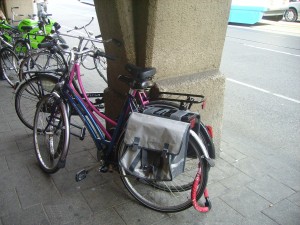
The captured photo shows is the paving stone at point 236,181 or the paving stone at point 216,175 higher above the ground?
the paving stone at point 216,175

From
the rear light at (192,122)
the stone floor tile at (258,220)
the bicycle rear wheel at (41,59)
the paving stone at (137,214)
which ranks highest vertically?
the rear light at (192,122)

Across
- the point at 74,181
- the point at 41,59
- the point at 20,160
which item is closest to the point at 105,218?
the point at 74,181

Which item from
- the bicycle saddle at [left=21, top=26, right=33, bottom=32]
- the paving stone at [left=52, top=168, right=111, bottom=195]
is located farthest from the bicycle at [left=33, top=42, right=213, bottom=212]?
the bicycle saddle at [left=21, top=26, right=33, bottom=32]

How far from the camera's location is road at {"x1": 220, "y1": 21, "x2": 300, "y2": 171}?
4.08m

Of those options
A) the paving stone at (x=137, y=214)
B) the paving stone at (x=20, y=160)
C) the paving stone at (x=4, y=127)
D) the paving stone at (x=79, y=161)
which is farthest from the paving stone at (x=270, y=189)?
the paving stone at (x=4, y=127)

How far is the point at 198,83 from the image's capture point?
3.01m

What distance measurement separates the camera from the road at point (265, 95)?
161 inches

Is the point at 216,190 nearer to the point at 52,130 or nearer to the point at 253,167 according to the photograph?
the point at 253,167

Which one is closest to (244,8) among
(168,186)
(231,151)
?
(231,151)

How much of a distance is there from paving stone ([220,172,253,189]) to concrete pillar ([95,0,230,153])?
0.65 m

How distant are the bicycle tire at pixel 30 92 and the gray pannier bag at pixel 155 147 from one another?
5.83 feet

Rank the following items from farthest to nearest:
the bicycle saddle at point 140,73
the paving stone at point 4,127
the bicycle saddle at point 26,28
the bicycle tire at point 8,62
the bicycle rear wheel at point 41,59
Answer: the bicycle saddle at point 26,28 < the bicycle tire at point 8,62 < the bicycle rear wheel at point 41,59 < the paving stone at point 4,127 < the bicycle saddle at point 140,73

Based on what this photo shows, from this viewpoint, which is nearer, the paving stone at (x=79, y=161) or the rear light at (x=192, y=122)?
the rear light at (x=192, y=122)

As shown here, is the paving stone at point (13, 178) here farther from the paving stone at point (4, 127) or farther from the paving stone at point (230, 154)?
the paving stone at point (230, 154)
